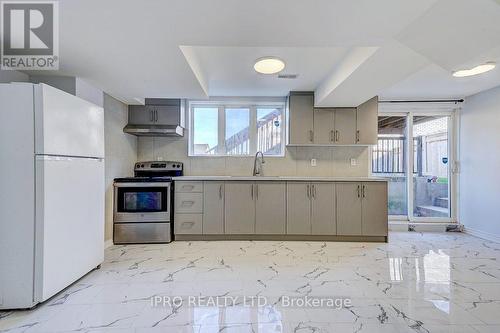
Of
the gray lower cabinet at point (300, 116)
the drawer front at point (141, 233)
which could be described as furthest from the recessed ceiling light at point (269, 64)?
the drawer front at point (141, 233)

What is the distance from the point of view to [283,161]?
14.0 feet

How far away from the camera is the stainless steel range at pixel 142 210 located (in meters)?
3.46

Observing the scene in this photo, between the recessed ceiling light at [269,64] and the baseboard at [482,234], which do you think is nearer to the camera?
the recessed ceiling light at [269,64]

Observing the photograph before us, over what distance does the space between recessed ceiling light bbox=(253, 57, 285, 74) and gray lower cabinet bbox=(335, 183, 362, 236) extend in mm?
1925

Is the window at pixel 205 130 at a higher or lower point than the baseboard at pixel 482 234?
higher

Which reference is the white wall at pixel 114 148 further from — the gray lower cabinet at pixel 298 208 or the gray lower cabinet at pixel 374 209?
the gray lower cabinet at pixel 374 209

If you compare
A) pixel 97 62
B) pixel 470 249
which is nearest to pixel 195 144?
pixel 97 62

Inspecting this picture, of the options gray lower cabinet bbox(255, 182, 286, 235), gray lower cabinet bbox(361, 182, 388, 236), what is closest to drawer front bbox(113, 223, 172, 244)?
gray lower cabinet bbox(255, 182, 286, 235)

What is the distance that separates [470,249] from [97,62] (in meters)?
4.78

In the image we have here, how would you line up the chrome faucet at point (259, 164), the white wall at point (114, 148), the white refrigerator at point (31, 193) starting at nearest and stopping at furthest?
the white refrigerator at point (31, 193) → the white wall at point (114, 148) → the chrome faucet at point (259, 164)

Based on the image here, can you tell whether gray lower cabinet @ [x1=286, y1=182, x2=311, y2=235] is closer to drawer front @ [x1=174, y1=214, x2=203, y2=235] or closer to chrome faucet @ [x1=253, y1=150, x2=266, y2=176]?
chrome faucet @ [x1=253, y1=150, x2=266, y2=176]

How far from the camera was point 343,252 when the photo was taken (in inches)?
124

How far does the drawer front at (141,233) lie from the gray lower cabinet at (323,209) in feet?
6.71

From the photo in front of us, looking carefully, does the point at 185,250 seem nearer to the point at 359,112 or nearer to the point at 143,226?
the point at 143,226
